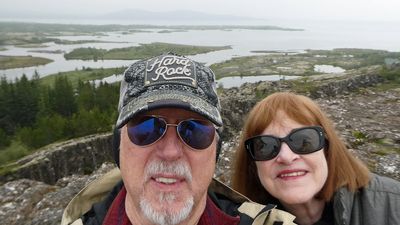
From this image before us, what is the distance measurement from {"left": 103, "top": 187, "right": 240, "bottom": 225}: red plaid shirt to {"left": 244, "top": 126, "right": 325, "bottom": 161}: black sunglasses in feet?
4.29

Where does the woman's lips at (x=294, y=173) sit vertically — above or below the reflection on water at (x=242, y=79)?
above

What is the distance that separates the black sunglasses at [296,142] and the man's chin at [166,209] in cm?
190

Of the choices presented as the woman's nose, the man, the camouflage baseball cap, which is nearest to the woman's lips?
the woman's nose

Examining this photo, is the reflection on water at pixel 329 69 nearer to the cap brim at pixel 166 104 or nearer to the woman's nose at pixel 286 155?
the woman's nose at pixel 286 155

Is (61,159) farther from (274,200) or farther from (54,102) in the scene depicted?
(54,102)

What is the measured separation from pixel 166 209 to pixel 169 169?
33cm

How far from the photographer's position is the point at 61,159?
21.8 m

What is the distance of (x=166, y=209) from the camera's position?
303 centimetres

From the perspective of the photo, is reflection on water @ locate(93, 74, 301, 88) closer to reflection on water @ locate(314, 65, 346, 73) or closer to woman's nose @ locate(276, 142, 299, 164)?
reflection on water @ locate(314, 65, 346, 73)

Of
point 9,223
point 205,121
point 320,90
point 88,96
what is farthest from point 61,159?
point 88,96

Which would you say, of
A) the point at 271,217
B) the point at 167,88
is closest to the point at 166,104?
the point at 167,88

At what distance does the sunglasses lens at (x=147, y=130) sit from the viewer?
2.99 meters

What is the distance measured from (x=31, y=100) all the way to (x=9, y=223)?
63659mm

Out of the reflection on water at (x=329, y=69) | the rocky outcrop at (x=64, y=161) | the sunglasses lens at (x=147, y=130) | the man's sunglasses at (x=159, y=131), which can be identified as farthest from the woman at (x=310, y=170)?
the reflection on water at (x=329, y=69)
